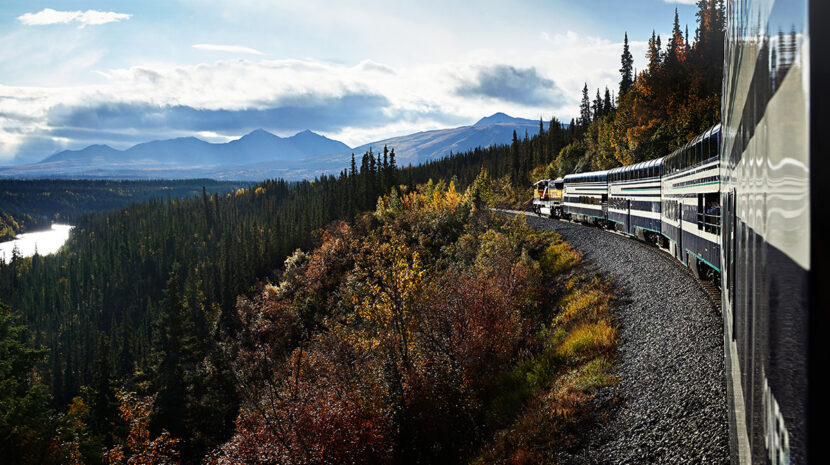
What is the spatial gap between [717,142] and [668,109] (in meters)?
50.9

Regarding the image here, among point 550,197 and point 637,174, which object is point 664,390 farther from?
point 550,197

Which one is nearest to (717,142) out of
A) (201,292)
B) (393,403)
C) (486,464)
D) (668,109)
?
(486,464)

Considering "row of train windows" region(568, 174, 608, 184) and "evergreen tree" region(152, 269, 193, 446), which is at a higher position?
"row of train windows" region(568, 174, 608, 184)

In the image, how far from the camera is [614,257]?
25156 millimetres

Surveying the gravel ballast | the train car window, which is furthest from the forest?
the train car window

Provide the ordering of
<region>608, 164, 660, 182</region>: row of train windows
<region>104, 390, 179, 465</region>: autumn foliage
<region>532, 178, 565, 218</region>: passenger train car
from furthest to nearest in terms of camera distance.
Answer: <region>532, 178, 565, 218</region>: passenger train car → <region>104, 390, 179, 465</region>: autumn foliage → <region>608, 164, 660, 182</region>: row of train windows

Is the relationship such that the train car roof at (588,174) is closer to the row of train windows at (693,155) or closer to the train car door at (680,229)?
the row of train windows at (693,155)

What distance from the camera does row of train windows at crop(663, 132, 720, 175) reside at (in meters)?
12.2

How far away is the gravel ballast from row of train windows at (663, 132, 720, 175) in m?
4.21

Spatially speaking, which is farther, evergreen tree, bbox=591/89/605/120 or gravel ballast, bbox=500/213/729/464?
evergreen tree, bbox=591/89/605/120

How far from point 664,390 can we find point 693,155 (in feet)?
24.7

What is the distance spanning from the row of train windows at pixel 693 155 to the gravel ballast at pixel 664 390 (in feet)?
13.8

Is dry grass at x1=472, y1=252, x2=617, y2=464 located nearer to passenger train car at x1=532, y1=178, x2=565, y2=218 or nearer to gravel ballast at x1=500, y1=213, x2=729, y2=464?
gravel ballast at x1=500, y1=213, x2=729, y2=464

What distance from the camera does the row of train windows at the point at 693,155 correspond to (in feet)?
40.1
